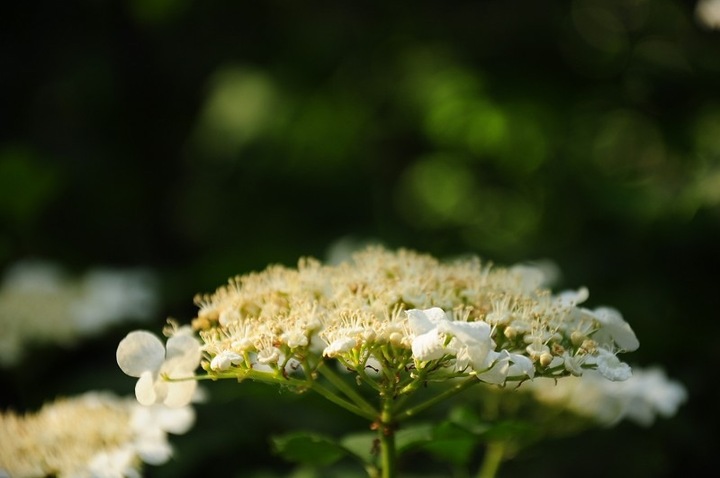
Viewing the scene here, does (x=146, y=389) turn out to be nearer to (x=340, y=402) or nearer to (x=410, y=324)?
(x=340, y=402)

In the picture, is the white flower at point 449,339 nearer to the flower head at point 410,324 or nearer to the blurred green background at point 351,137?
the flower head at point 410,324

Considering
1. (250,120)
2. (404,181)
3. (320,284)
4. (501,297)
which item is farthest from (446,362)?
(404,181)

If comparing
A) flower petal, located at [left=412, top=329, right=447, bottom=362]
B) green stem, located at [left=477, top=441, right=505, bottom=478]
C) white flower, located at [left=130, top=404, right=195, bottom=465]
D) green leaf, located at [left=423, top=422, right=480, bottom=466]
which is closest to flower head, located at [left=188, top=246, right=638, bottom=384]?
flower petal, located at [left=412, top=329, right=447, bottom=362]

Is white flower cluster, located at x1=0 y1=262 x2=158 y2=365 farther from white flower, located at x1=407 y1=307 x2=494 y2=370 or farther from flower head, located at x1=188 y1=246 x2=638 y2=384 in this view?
white flower, located at x1=407 y1=307 x2=494 y2=370

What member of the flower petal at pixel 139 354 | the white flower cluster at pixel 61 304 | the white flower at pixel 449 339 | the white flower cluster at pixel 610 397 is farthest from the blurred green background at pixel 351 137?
the white flower at pixel 449 339

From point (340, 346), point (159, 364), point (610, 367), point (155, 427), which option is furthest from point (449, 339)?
point (155, 427)

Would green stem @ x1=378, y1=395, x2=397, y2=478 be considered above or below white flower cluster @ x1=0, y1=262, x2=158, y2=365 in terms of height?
below
